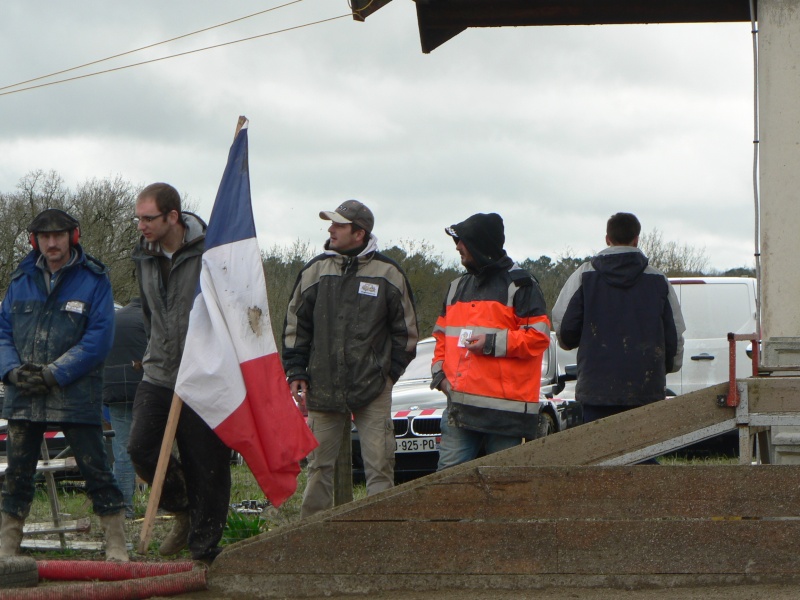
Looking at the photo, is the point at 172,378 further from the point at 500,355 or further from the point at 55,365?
the point at 500,355

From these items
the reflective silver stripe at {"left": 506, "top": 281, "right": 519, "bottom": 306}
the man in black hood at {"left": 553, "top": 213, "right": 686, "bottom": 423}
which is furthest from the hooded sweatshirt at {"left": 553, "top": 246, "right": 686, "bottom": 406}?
the reflective silver stripe at {"left": 506, "top": 281, "right": 519, "bottom": 306}

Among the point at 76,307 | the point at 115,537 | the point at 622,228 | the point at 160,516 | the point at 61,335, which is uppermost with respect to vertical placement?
the point at 622,228

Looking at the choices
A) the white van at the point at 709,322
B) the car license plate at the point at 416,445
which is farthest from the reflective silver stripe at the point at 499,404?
the white van at the point at 709,322

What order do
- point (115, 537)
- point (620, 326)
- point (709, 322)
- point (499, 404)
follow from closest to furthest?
point (115, 537), point (499, 404), point (620, 326), point (709, 322)

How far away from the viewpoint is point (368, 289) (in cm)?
689

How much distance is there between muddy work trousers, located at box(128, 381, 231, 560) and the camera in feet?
19.2

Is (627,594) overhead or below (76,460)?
below

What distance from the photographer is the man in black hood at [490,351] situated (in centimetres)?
654

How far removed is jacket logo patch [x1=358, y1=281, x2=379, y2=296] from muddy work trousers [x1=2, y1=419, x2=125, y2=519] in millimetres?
1765

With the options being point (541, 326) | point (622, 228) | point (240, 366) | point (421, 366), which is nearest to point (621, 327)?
point (541, 326)

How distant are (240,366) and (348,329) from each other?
1.04 metres

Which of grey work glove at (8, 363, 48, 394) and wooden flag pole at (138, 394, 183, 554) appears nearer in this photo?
wooden flag pole at (138, 394, 183, 554)

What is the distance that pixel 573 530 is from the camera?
16.3ft

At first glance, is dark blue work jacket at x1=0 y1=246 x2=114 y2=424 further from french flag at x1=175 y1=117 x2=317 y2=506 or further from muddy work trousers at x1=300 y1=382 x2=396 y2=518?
muddy work trousers at x1=300 y1=382 x2=396 y2=518
